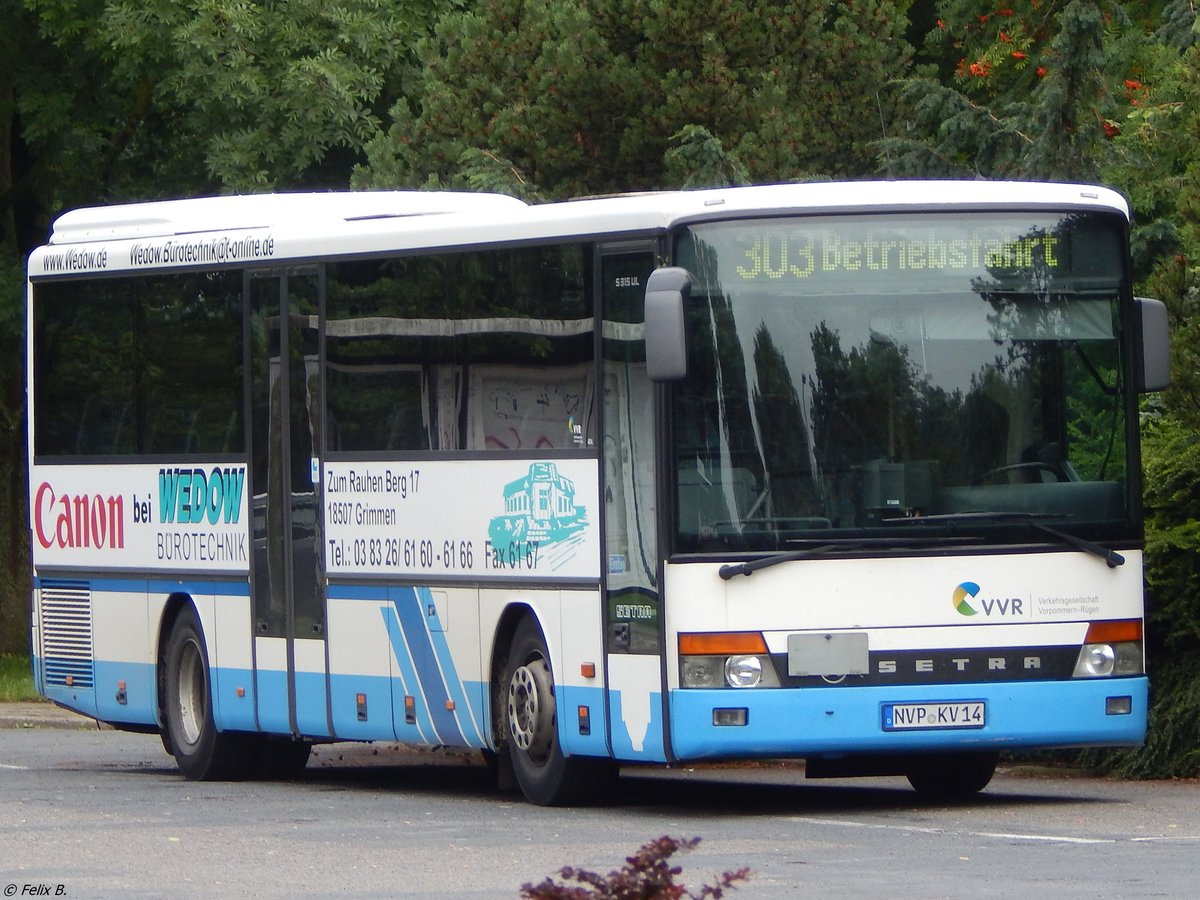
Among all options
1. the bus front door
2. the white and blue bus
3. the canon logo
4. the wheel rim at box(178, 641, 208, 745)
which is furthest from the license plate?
the canon logo

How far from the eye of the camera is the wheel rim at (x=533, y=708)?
14.2m

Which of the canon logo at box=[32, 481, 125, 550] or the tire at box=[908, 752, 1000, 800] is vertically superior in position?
the canon logo at box=[32, 481, 125, 550]

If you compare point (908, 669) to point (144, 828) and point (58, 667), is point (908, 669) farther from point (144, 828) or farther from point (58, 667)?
point (58, 667)

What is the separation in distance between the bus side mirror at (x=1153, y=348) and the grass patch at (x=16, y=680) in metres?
12.1

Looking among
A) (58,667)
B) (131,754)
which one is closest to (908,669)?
(58,667)

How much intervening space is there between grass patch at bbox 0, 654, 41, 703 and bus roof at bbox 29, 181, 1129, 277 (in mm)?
6322

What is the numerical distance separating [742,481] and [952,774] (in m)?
2.52

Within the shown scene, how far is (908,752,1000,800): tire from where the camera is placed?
582 inches

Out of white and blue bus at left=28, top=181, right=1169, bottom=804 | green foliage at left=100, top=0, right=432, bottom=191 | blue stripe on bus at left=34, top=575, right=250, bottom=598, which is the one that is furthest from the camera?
green foliage at left=100, top=0, right=432, bottom=191

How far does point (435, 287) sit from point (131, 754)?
279 inches

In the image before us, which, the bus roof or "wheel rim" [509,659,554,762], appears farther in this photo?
"wheel rim" [509,659,554,762]

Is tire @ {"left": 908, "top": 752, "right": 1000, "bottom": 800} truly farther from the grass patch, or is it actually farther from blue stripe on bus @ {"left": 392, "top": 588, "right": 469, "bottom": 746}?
the grass patch

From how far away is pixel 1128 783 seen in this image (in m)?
16.0

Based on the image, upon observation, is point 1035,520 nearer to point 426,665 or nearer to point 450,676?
point 450,676
